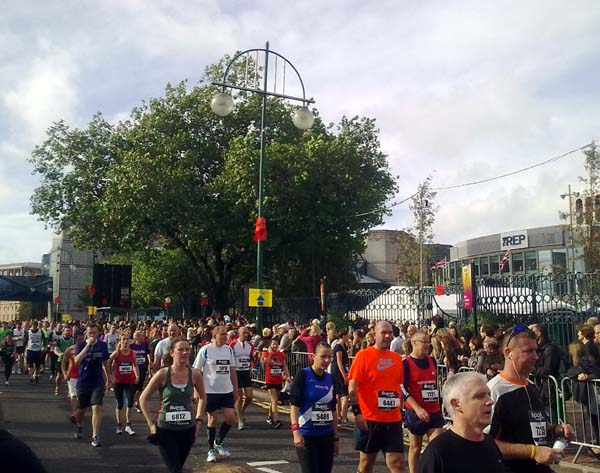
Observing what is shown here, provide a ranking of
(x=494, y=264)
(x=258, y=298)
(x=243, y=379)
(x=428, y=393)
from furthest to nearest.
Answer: (x=494, y=264), (x=258, y=298), (x=243, y=379), (x=428, y=393)

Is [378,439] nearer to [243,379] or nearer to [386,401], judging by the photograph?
[386,401]

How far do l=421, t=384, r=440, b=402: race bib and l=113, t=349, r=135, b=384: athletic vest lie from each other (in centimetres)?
611

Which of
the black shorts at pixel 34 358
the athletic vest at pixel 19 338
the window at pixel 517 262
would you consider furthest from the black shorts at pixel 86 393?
the window at pixel 517 262

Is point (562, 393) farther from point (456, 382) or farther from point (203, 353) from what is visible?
point (456, 382)

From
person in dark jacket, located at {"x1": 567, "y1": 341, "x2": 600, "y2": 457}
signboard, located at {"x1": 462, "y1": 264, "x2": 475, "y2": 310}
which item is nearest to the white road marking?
person in dark jacket, located at {"x1": 567, "y1": 341, "x2": 600, "y2": 457}

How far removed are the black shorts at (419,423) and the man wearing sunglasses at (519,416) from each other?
104 inches

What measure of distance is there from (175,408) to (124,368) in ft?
17.6

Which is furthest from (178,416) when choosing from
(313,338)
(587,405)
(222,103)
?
(222,103)

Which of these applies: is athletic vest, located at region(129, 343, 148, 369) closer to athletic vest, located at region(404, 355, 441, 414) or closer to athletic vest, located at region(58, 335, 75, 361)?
athletic vest, located at region(58, 335, 75, 361)

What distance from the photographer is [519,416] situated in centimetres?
421

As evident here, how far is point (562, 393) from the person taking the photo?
8766mm

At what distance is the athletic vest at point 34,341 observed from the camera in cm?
1943

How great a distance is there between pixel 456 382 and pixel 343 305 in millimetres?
17698

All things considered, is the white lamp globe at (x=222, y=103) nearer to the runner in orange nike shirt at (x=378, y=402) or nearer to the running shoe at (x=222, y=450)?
the running shoe at (x=222, y=450)
